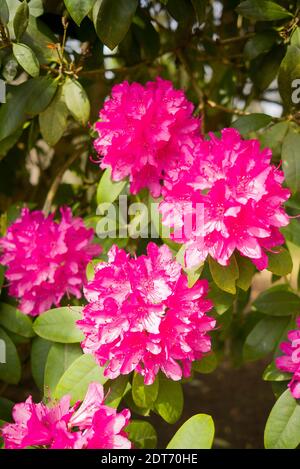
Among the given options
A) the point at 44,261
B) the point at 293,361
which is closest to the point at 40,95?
the point at 44,261

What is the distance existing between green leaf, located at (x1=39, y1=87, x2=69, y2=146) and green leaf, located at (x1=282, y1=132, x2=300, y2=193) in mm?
513

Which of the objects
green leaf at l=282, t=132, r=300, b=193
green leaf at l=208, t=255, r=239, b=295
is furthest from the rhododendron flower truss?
green leaf at l=282, t=132, r=300, b=193

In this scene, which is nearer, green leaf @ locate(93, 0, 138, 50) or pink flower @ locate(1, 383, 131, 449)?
pink flower @ locate(1, 383, 131, 449)

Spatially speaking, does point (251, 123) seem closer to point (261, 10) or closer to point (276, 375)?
point (261, 10)

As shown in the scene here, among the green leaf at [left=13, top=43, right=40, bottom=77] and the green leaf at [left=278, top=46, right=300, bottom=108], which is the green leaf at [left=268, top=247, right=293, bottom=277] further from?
the green leaf at [left=13, top=43, right=40, bottom=77]

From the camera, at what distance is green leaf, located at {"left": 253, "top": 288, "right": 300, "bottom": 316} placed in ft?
4.97

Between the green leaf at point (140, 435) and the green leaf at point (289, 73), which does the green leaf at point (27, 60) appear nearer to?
the green leaf at point (289, 73)

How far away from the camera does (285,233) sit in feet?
4.70

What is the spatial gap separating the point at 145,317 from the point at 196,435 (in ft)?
0.73

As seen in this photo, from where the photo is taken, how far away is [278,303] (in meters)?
1.53

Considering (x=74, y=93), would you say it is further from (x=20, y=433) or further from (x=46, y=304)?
(x=20, y=433)

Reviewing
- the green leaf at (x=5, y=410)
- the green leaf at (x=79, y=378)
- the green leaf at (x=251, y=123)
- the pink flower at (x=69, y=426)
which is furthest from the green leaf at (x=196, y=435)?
the green leaf at (x=251, y=123)

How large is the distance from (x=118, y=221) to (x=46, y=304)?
10.4 inches

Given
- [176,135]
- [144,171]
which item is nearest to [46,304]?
[144,171]
